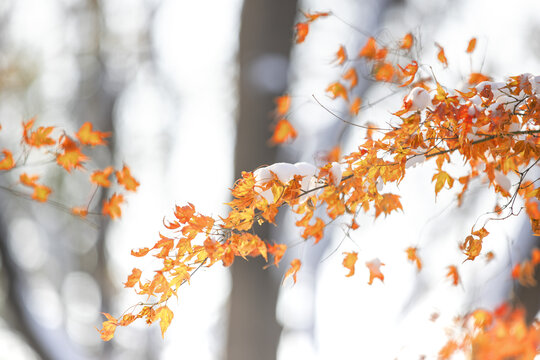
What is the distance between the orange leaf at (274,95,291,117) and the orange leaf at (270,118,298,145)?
0.05 metres

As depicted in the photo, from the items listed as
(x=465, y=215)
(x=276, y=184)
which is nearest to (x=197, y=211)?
(x=276, y=184)

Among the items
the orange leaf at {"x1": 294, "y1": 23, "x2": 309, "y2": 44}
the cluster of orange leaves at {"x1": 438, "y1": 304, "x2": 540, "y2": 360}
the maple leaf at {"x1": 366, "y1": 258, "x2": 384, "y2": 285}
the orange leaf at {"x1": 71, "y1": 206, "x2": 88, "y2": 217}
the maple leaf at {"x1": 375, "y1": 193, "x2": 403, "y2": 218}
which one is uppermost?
the orange leaf at {"x1": 294, "y1": 23, "x2": 309, "y2": 44}

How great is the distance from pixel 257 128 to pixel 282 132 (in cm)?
15

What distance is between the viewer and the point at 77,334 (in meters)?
8.28

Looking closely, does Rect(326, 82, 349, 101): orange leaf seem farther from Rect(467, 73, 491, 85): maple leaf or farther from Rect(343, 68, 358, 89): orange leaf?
Rect(467, 73, 491, 85): maple leaf

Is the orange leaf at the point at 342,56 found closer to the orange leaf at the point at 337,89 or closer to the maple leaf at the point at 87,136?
the orange leaf at the point at 337,89

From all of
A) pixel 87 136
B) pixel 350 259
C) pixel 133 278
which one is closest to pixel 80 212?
pixel 87 136

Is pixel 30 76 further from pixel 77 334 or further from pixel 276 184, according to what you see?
pixel 276 184

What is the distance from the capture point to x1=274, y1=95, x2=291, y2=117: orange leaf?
2635 mm

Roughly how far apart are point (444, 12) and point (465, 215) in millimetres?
2150

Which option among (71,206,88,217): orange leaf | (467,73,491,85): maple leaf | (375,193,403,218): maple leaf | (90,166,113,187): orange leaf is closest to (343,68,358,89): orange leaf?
(467,73,491,85): maple leaf

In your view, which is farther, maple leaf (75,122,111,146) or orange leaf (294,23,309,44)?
orange leaf (294,23,309,44)

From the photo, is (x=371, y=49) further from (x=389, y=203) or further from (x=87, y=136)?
(x=87, y=136)

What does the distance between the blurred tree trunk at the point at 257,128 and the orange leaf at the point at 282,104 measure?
0.04 m
